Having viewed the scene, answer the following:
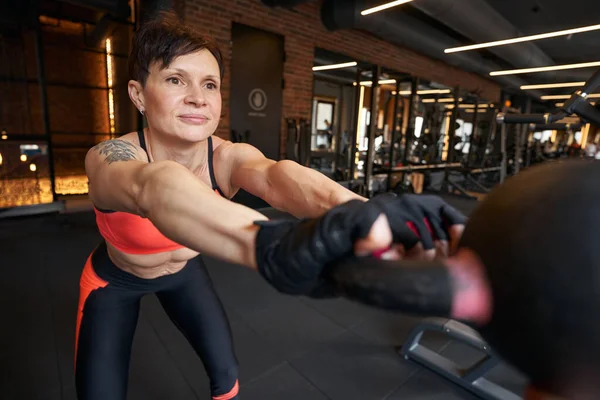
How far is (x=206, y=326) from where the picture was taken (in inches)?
47.9

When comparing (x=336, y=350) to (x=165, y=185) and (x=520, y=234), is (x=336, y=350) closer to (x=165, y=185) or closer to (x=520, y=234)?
(x=165, y=185)

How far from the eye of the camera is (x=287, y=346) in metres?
2.09

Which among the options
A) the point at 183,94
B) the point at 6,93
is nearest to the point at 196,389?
the point at 183,94

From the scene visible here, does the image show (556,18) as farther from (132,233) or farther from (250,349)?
(132,233)

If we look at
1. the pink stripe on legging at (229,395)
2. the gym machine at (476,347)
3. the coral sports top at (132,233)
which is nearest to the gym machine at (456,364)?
the gym machine at (476,347)

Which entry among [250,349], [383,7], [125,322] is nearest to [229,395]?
[125,322]

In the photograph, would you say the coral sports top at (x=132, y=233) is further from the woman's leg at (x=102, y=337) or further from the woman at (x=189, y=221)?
the woman's leg at (x=102, y=337)

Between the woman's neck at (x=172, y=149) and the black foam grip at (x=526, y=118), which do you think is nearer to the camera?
the woman's neck at (x=172, y=149)

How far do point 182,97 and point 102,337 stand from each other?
0.73m

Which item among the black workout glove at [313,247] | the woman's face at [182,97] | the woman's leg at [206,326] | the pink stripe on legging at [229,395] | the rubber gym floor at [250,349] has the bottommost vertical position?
the rubber gym floor at [250,349]

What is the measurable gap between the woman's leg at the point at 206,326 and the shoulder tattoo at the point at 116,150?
1.55 feet

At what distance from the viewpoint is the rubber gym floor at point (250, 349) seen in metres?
1.73

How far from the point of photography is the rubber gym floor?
5.67 ft

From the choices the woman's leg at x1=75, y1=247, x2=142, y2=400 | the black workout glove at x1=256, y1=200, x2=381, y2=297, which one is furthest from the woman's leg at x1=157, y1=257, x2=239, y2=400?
the black workout glove at x1=256, y1=200, x2=381, y2=297
